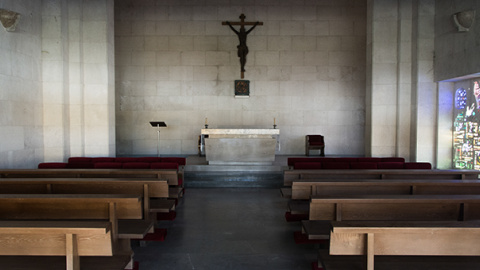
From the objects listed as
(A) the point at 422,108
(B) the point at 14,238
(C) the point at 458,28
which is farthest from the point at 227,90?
(B) the point at 14,238

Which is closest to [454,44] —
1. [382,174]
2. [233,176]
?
[382,174]

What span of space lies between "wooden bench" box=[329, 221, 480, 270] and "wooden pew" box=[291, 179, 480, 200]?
64.0 inches

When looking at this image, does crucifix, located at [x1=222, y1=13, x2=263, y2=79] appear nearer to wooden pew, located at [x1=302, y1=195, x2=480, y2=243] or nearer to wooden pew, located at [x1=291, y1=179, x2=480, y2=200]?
wooden pew, located at [x1=291, y1=179, x2=480, y2=200]

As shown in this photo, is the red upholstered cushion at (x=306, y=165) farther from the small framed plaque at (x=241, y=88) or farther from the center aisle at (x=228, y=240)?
the small framed plaque at (x=241, y=88)

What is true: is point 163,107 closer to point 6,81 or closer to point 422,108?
point 6,81

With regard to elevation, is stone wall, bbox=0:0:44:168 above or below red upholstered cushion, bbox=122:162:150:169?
above

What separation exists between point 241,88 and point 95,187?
772cm

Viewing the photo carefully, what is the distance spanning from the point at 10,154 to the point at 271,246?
223 inches

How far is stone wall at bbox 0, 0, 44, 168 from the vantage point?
256 inches

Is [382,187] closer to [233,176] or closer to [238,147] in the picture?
[233,176]

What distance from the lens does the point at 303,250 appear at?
3828mm

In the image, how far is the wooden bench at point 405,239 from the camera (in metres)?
Result: 2.05

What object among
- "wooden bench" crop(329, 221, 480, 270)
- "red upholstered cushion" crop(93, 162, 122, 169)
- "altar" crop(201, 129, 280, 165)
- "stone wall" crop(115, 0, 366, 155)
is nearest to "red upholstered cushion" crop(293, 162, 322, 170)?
"altar" crop(201, 129, 280, 165)

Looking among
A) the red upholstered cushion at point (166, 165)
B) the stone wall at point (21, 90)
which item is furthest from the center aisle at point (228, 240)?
the stone wall at point (21, 90)
